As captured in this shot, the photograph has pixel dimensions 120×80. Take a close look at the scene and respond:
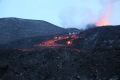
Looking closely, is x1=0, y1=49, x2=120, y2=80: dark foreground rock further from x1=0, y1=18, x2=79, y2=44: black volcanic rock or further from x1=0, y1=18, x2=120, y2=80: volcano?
x1=0, y1=18, x2=79, y2=44: black volcanic rock

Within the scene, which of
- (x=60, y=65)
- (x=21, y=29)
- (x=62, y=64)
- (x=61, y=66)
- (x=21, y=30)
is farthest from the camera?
(x=21, y=29)

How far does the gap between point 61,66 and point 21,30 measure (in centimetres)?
3068

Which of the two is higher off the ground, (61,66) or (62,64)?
(62,64)

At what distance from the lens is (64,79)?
17609 mm

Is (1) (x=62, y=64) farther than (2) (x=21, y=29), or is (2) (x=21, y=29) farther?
(2) (x=21, y=29)

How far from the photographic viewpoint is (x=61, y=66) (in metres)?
19.7

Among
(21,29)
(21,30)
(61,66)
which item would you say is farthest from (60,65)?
(21,29)

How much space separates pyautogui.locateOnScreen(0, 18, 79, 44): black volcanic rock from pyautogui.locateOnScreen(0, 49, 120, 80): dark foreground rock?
70.1ft

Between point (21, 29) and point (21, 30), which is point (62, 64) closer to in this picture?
point (21, 30)

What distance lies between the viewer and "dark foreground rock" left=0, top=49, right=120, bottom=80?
→ 703 inches

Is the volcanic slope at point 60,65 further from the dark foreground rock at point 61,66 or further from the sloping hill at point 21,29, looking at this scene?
the sloping hill at point 21,29

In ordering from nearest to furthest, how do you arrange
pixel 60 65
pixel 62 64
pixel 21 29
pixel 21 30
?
pixel 60 65
pixel 62 64
pixel 21 30
pixel 21 29

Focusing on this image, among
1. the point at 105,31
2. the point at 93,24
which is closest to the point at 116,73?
the point at 105,31

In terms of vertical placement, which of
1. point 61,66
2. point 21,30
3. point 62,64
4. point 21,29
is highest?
point 21,29
